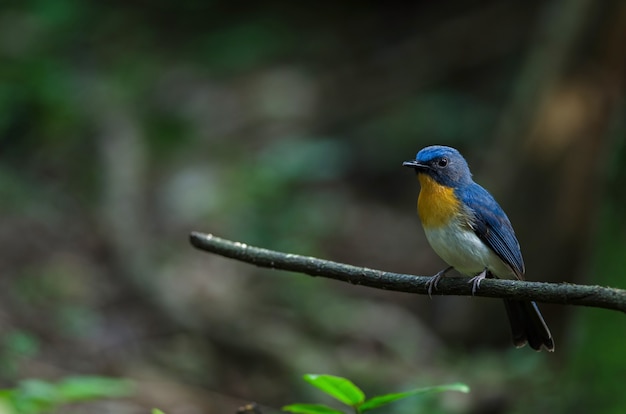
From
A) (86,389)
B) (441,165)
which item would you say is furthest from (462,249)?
(86,389)

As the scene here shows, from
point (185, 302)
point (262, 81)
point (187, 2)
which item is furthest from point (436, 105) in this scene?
point (185, 302)

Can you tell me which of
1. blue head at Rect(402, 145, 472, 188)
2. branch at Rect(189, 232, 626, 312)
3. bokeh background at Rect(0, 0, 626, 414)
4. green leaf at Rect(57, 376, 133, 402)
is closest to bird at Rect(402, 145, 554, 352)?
blue head at Rect(402, 145, 472, 188)

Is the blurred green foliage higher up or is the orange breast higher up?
the orange breast

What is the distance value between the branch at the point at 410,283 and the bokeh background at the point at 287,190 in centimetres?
275

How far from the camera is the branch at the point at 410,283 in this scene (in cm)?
214

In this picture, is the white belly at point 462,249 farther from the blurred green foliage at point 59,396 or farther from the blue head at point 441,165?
the blurred green foliage at point 59,396

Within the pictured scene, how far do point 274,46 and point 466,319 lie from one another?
609 cm

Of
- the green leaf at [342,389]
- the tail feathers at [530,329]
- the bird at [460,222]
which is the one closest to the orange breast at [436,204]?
the bird at [460,222]

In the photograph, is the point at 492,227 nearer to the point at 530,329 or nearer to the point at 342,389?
the point at 530,329

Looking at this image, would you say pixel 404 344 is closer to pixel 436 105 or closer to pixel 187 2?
pixel 436 105

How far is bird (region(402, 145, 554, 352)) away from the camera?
12.1 ft

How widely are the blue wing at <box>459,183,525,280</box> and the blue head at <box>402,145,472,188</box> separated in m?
0.07

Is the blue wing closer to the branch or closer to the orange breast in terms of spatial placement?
the orange breast

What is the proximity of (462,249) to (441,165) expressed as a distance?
0.40 meters
